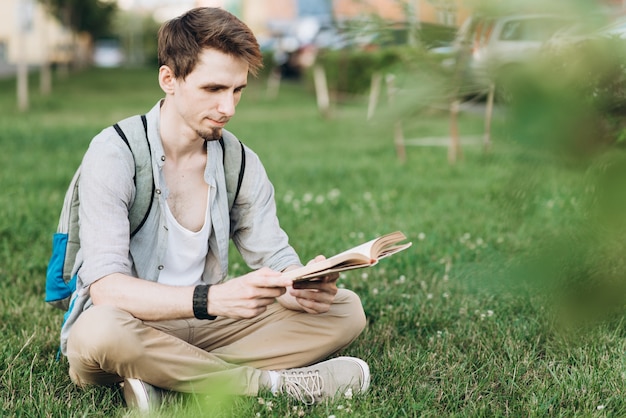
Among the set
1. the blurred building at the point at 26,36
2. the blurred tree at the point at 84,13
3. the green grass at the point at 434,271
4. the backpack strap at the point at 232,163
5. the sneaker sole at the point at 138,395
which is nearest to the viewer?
the green grass at the point at 434,271

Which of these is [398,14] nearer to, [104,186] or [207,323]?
[104,186]

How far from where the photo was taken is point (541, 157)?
67cm

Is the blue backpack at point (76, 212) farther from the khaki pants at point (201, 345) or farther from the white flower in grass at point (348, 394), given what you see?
the white flower in grass at point (348, 394)

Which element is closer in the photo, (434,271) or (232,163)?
(232,163)

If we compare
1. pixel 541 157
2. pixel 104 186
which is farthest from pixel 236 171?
pixel 541 157

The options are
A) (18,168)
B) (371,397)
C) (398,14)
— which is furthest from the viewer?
(18,168)

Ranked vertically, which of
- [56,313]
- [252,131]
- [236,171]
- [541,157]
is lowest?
[252,131]

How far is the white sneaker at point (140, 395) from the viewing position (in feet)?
7.87

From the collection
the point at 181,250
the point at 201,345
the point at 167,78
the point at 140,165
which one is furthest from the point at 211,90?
the point at 201,345

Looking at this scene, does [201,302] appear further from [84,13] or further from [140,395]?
[84,13]

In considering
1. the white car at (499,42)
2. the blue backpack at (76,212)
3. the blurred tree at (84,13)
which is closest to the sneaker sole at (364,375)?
the blue backpack at (76,212)

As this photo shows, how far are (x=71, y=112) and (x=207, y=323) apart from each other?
12219 mm

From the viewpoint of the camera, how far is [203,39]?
96.6 inches

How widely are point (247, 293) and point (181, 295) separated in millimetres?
221
